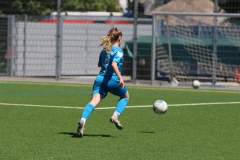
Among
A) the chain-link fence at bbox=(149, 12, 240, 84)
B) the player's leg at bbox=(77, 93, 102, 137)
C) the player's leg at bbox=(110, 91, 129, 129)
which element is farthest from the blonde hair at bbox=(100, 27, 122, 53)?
the chain-link fence at bbox=(149, 12, 240, 84)

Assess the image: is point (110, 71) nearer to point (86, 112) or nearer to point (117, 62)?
point (117, 62)

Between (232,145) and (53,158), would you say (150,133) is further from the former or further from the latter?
(53,158)

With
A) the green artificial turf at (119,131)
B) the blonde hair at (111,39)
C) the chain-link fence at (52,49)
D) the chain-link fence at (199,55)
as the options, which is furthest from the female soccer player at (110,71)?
the chain-link fence at (52,49)

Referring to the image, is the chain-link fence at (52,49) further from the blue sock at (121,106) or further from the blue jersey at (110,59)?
the blue jersey at (110,59)

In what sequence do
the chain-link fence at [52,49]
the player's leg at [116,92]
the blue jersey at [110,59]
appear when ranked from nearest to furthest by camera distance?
the blue jersey at [110,59] < the player's leg at [116,92] < the chain-link fence at [52,49]

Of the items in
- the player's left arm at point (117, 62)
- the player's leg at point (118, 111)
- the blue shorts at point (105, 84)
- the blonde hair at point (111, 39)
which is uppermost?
the blonde hair at point (111, 39)

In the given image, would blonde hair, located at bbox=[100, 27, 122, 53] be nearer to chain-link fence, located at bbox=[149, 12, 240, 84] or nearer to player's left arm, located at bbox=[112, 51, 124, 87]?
player's left arm, located at bbox=[112, 51, 124, 87]

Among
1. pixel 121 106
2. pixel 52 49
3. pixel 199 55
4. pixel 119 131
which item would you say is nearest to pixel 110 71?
pixel 121 106

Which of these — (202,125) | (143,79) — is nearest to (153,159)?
(202,125)

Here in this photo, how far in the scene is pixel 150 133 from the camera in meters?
11.4

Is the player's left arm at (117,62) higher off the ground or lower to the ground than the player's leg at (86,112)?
higher

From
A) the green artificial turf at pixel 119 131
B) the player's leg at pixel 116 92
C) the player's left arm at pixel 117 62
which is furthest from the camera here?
the player's leg at pixel 116 92

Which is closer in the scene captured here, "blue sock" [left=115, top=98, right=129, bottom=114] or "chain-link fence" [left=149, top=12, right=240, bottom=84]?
"blue sock" [left=115, top=98, right=129, bottom=114]

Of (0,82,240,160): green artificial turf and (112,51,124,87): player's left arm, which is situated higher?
(112,51,124,87): player's left arm
